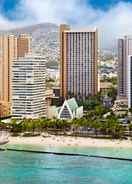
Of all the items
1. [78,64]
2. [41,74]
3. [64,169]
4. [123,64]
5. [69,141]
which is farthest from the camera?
[123,64]

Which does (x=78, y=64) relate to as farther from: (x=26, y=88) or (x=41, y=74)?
(x=26, y=88)

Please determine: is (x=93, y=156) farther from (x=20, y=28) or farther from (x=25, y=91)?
(x=20, y=28)

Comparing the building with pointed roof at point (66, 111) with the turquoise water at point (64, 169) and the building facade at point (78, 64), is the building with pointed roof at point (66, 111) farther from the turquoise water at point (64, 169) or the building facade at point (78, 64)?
the turquoise water at point (64, 169)

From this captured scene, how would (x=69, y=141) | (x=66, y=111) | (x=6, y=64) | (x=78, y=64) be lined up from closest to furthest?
1. (x=69, y=141)
2. (x=66, y=111)
3. (x=6, y=64)
4. (x=78, y=64)

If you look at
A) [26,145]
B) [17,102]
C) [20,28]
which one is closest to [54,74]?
[20,28]

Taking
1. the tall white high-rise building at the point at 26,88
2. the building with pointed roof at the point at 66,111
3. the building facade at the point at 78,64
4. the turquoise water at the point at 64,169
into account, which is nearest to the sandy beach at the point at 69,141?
the turquoise water at the point at 64,169

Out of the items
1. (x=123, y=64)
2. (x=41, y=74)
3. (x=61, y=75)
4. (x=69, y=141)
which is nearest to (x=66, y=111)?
(x=41, y=74)

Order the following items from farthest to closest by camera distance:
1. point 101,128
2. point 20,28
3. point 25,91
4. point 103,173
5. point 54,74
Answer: point 20,28 < point 54,74 < point 25,91 < point 101,128 < point 103,173
